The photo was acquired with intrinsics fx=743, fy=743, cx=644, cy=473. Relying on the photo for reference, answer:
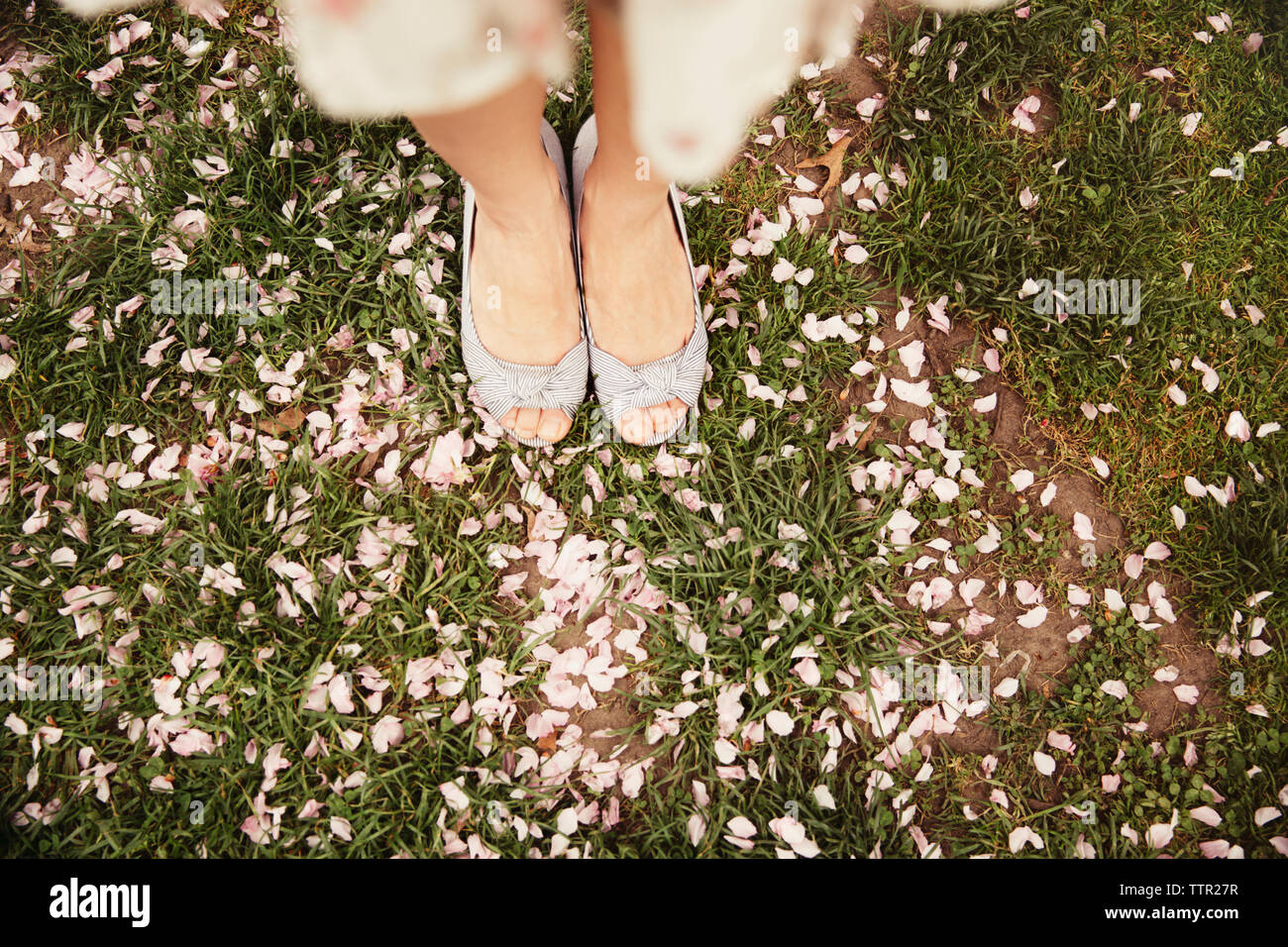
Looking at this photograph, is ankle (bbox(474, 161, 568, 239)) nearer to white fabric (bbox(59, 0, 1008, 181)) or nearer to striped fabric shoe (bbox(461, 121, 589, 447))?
striped fabric shoe (bbox(461, 121, 589, 447))

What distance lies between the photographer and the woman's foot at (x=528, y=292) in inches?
73.8

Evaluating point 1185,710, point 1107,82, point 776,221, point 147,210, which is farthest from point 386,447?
point 1107,82

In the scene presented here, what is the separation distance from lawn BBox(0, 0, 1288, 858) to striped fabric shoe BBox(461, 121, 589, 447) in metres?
0.13

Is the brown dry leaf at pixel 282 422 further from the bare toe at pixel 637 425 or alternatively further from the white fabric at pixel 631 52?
the white fabric at pixel 631 52

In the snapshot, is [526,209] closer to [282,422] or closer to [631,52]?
[631,52]

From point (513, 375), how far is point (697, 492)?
25.3 inches

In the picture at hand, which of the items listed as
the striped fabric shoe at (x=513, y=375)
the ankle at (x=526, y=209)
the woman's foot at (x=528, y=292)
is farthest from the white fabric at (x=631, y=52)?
the striped fabric shoe at (x=513, y=375)

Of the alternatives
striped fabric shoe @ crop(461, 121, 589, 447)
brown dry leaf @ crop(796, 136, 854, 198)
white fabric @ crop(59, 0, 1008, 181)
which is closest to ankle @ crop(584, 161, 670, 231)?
striped fabric shoe @ crop(461, 121, 589, 447)

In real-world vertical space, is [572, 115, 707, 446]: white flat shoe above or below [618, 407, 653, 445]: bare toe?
above

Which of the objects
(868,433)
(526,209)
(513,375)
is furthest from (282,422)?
(868,433)

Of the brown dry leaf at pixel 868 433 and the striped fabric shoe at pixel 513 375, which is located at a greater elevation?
the striped fabric shoe at pixel 513 375

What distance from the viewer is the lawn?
2.06 metres

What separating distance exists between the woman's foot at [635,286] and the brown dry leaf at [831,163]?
669mm
